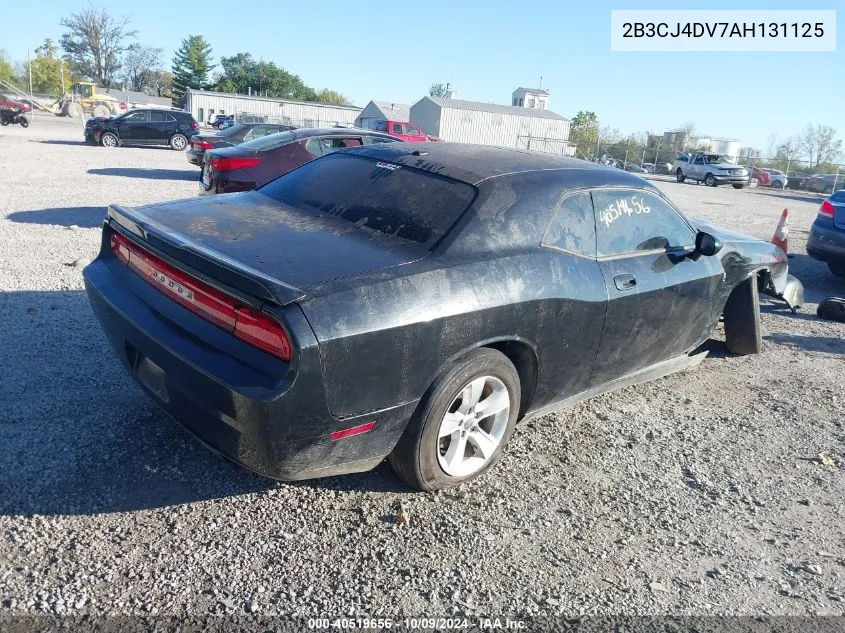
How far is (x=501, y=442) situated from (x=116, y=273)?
2.15 meters

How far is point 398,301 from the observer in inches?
105

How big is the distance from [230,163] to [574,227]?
6561 millimetres

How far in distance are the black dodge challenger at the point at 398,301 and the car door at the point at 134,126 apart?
22.4 m

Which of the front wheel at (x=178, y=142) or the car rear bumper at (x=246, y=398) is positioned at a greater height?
the front wheel at (x=178, y=142)

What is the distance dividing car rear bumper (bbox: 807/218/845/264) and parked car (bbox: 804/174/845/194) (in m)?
33.1

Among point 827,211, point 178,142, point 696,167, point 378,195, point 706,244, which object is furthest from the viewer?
point 696,167

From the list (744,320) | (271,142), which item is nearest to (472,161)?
(744,320)

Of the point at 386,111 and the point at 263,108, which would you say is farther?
the point at 263,108

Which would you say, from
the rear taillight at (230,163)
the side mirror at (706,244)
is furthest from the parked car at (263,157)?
the side mirror at (706,244)

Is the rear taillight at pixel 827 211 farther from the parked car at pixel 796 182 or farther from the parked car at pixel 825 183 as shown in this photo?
the parked car at pixel 796 182

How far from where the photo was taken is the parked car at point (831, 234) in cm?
839

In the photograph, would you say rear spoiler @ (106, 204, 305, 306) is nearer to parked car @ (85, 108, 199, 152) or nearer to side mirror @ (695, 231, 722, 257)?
side mirror @ (695, 231, 722, 257)

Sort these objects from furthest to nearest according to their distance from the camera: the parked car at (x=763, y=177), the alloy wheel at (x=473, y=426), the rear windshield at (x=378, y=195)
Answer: the parked car at (x=763, y=177), the rear windshield at (x=378, y=195), the alloy wheel at (x=473, y=426)

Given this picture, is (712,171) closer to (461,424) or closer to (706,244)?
(706,244)
